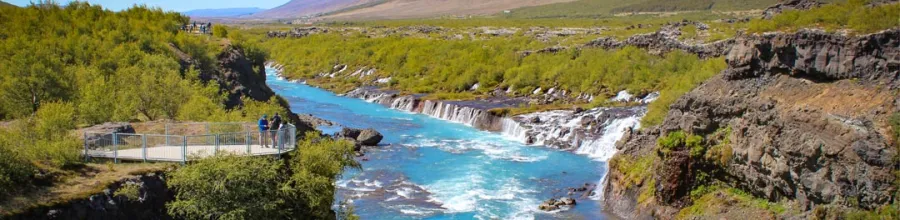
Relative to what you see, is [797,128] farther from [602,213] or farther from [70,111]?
[70,111]

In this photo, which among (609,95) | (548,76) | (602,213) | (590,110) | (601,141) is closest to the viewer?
(602,213)

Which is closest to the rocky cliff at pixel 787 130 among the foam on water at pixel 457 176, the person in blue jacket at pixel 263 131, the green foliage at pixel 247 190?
the foam on water at pixel 457 176

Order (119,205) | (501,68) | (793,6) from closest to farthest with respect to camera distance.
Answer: (119,205) < (793,6) < (501,68)

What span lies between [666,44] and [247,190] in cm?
6477

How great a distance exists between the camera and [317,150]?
26922 mm

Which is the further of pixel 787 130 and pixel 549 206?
pixel 549 206

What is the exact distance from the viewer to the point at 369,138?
54.9 m

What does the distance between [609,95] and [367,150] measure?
26208mm

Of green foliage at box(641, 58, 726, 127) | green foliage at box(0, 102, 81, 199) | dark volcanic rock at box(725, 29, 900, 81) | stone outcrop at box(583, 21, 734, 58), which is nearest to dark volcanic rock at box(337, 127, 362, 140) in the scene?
green foliage at box(641, 58, 726, 127)

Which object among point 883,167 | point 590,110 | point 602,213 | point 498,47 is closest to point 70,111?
point 602,213

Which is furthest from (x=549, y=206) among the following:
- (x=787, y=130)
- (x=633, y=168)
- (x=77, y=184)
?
(x=77, y=184)

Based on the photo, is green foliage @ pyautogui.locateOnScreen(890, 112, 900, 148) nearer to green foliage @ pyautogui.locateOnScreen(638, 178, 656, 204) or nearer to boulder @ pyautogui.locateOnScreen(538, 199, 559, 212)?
green foliage @ pyautogui.locateOnScreen(638, 178, 656, 204)

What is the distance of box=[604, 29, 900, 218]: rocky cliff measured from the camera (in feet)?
81.0

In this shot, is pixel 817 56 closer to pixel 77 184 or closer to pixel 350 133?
pixel 77 184
